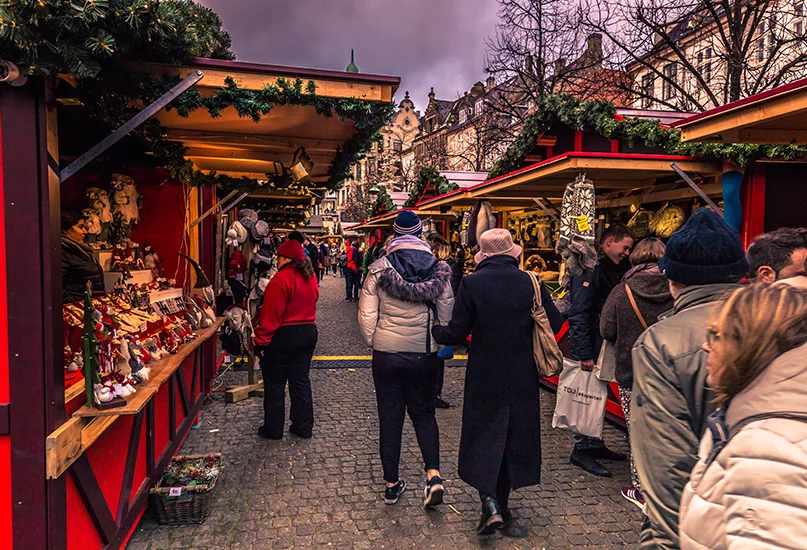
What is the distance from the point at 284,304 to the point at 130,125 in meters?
2.43

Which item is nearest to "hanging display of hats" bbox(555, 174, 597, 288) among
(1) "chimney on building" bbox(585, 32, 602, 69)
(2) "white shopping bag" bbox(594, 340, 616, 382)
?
(2) "white shopping bag" bbox(594, 340, 616, 382)

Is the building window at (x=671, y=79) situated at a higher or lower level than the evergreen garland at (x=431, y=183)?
higher

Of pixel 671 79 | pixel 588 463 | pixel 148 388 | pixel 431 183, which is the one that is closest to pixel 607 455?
pixel 588 463

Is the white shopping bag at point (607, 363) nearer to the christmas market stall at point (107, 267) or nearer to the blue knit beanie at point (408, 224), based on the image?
the blue knit beanie at point (408, 224)

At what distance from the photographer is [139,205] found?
4980 millimetres

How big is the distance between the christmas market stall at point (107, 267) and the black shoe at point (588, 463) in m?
3.21

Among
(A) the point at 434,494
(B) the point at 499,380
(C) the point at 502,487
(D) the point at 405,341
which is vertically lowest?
(A) the point at 434,494

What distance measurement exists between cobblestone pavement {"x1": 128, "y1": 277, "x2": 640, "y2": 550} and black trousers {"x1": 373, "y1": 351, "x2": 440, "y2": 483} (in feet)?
1.30

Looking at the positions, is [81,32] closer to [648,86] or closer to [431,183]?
[431,183]

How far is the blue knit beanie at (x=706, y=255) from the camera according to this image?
5.96 feet

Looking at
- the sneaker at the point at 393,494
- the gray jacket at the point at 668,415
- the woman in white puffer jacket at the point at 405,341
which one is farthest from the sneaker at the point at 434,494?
the gray jacket at the point at 668,415

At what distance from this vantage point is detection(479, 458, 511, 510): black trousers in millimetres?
3330

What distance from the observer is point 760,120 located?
296 cm

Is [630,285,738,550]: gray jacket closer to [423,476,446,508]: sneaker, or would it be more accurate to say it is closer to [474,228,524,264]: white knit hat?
[474,228,524,264]: white knit hat
